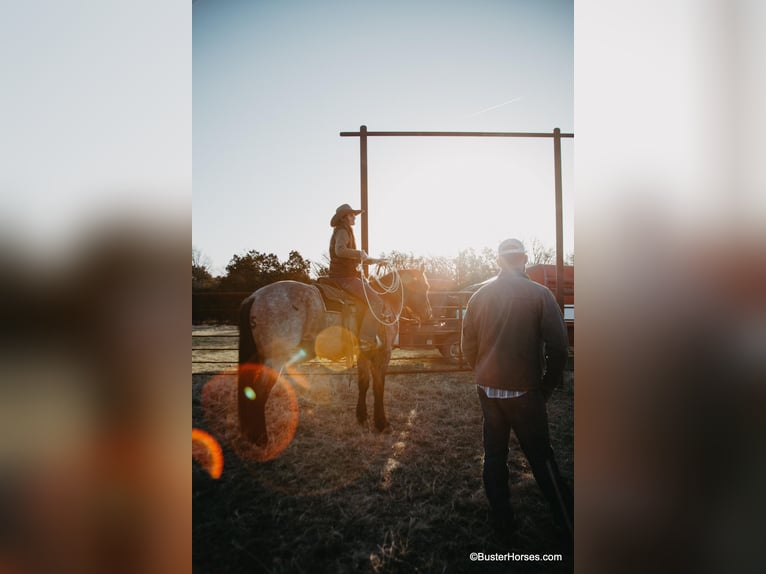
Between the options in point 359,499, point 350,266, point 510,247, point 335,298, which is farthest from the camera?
point 350,266

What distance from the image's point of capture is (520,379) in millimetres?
2113

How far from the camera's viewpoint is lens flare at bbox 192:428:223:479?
11.1 ft

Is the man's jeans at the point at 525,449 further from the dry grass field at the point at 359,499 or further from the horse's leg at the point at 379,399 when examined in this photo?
the horse's leg at the point at 379,399

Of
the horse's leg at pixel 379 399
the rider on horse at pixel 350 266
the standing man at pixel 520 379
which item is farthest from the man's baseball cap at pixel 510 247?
the horse's leg at pixel 379 399

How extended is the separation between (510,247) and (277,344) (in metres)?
2.96

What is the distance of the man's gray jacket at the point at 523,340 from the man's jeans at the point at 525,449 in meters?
0.14

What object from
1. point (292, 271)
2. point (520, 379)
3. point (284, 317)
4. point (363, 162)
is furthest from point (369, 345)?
point (292, 271)

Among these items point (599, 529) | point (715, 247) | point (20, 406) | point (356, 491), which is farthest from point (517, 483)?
point (20, 406)

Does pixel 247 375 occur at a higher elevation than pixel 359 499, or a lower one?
higher

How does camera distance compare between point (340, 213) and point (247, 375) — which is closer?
point (247, 375)

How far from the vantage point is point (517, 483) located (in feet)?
9.93

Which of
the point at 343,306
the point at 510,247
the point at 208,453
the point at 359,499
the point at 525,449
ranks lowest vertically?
the point at 208,453

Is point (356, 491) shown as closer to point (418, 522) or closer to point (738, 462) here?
point (418, 522)

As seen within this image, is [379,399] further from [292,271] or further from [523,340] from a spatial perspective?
[292,271]
